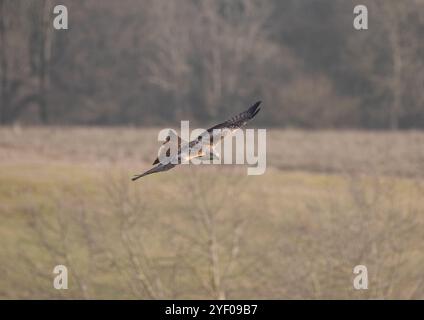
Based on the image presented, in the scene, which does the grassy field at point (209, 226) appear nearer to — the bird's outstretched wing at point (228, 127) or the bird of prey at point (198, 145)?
the bird's outstretched wing at point (228, 127)

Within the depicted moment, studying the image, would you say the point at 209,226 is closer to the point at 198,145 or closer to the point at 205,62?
the point at 198,145

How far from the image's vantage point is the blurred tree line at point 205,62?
59156 millimetres

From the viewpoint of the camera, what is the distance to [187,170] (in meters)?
31.1

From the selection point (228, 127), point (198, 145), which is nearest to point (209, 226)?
point (228, 127)

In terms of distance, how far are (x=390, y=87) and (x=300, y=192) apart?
2449 cm

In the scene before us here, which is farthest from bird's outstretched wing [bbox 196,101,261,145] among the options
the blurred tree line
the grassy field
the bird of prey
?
the blurred tree line

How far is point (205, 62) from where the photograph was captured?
62.6 meters

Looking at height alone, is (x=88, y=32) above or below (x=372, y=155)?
above

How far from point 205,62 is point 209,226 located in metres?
35.8

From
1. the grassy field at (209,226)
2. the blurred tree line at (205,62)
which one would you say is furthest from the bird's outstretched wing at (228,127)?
the blurred tree line at (205,62)

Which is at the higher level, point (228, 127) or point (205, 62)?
point (205, 62)

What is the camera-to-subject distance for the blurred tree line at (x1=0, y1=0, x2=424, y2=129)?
59156 millimetres
